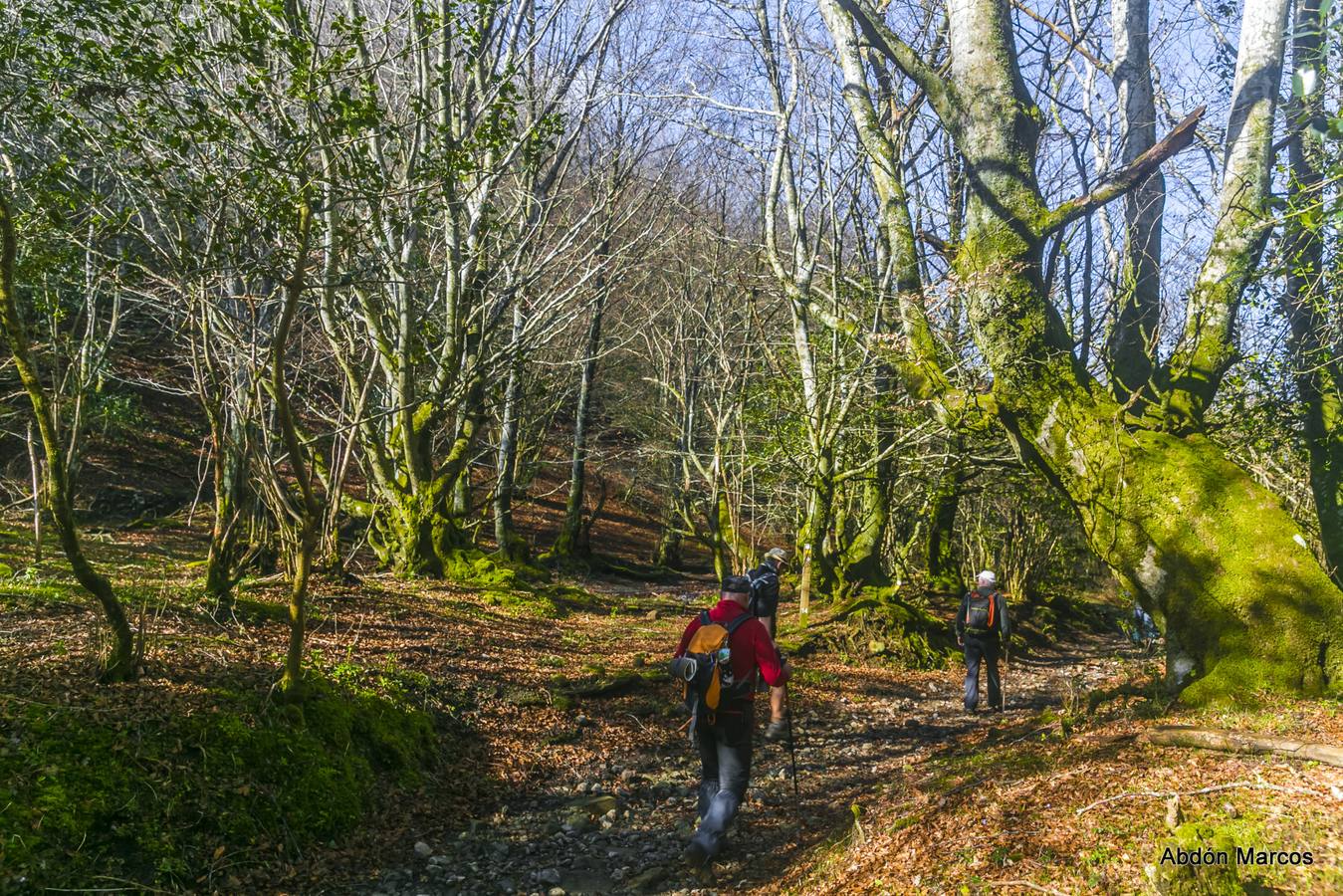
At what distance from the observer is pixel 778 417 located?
16.0m

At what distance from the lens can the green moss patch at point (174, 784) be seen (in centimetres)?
396

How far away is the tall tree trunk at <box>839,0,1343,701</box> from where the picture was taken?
20.8 ft

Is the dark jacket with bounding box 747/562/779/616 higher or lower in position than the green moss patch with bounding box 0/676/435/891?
higher

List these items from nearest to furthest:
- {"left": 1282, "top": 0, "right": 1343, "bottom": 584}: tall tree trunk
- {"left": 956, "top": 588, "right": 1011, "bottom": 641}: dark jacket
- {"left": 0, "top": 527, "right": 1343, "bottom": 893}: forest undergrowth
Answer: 1. {"left": 0, "top": 527, "right": 1343, "bottom": 893}: forest undergrowth
2. {"left": 1282, "top": 0, "right": 1343, "bottom": 584}: tall tree trunk
3. {"left": 956, "top": 588, "right": 1011, "bottom": 641}: dark jacket

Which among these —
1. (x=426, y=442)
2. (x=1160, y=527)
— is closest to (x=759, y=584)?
(x=1160, y=527)

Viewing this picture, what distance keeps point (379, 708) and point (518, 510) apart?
20.0 meters

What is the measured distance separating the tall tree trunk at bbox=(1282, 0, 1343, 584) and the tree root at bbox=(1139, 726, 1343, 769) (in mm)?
3158

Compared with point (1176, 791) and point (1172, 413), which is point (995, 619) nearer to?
point (1172, 413)

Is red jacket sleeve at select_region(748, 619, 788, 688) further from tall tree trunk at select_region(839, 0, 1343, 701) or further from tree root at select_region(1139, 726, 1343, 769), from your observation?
tall tree trunk at select_region(839, 0, 1343, 701)

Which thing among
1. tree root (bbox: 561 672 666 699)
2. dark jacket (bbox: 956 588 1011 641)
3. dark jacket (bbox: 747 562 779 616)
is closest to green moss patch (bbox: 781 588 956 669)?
dark jacket (bbox: 956 588 1011 641)

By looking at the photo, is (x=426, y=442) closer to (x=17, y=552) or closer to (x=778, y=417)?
(x=17, y=552)

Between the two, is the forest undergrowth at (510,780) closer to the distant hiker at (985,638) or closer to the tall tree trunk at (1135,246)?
the distant hiker at (985,638)

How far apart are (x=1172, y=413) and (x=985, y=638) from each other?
3.10 m

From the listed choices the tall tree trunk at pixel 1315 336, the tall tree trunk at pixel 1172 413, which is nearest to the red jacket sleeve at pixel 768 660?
the tall tree trunk at pixel 1172 413
